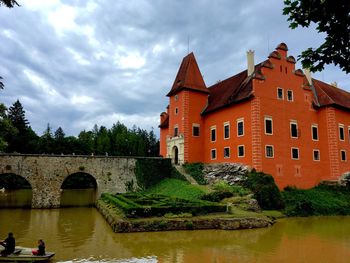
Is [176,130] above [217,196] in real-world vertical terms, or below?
above

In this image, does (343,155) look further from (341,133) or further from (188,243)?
(188,243)

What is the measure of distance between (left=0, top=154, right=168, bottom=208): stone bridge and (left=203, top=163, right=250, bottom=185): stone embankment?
815 centimetres

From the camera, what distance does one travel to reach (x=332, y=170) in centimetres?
3212

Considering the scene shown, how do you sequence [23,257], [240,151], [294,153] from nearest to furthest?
[23,257] → [240,151] → [294,153]

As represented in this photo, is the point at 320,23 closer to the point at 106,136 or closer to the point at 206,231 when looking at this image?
the point at 206,231

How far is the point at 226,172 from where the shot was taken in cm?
2955

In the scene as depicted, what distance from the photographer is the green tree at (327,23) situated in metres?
5.50

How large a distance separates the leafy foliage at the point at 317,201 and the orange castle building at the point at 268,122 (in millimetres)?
1286

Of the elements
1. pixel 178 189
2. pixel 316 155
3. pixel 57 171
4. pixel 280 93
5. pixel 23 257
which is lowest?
pixel 23 257

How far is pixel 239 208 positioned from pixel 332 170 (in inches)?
603

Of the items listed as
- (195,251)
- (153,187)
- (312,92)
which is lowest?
(195,251)

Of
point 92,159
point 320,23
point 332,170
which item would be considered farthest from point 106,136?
point 320,23

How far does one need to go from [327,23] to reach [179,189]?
2379cm

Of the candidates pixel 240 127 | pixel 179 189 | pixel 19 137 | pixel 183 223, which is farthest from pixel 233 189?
pixel 19 137
